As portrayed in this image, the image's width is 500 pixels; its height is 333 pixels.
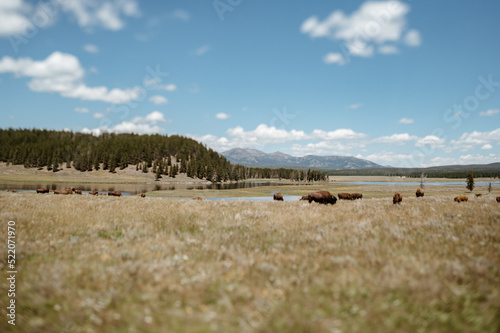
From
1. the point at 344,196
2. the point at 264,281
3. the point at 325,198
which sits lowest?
the point at 344,196

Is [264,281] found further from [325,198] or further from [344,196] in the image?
[344,196]

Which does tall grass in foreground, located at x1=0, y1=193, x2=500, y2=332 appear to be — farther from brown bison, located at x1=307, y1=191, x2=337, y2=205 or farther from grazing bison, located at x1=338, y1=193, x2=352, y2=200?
grazing bison, located at x1=338, y1=193, x2=352, y2=200

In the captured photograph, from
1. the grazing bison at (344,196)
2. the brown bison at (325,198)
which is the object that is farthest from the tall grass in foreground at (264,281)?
the grazing bison at (344,196)

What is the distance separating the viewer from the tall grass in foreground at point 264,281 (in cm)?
416

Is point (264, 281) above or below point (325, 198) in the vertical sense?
below

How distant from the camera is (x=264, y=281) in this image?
5.48m

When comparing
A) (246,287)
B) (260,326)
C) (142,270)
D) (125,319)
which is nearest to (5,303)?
(142,270)

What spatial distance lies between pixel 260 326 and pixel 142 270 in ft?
11.4

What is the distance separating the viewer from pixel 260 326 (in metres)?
3.94

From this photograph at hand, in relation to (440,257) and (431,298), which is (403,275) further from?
(440,257)

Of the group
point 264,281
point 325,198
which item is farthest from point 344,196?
point 264,281

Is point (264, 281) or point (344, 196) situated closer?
point (264, 281)

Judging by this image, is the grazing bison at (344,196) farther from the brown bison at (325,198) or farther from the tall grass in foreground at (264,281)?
the tall grass in foreground at (264,281)

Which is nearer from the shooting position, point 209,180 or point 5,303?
point 5,303
